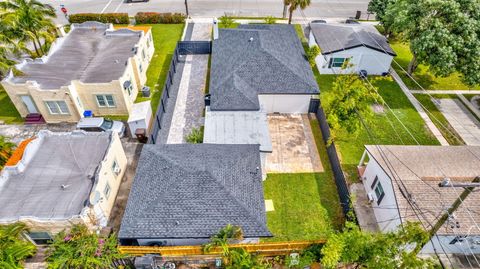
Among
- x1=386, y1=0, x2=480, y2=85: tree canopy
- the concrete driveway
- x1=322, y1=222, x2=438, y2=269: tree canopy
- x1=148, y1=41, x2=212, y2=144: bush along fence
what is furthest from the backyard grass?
x1=386, y1=0, x2=480, y2=85: tree canopy

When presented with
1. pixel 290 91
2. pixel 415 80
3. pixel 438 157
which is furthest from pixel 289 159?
pixel 415 80

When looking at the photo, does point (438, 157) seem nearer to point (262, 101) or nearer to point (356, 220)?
point (356, 220)

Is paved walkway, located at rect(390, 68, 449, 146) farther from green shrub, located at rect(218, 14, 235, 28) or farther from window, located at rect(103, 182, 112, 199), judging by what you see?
window, located at rect(103, 182, 112, 199)

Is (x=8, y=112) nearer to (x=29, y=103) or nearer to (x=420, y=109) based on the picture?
(x=29, y=103)

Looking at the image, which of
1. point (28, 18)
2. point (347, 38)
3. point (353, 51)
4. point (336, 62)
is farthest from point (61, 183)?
point (347, 38)

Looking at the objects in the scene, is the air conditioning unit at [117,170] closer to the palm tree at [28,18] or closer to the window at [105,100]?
the window at [105,100]

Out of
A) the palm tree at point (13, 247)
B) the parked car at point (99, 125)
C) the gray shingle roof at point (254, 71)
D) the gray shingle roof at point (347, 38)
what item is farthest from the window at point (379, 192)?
the palm tree at point (13, 247)
